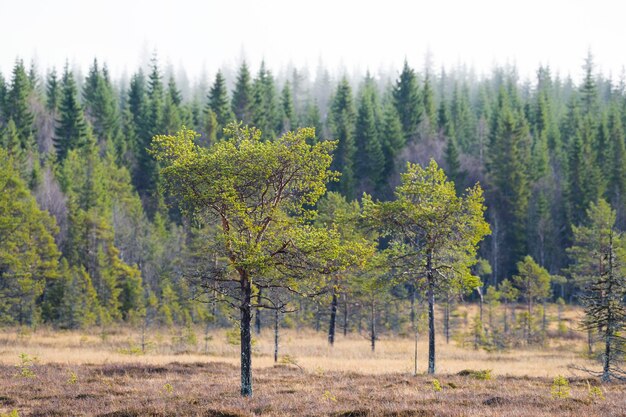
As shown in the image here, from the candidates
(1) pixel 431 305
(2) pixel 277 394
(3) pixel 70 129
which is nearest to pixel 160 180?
(1) pixel 431 305

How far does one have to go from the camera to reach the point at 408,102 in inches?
3533

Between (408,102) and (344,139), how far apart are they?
52.2 feet

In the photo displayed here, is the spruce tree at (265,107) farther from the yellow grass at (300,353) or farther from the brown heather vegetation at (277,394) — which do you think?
the brown heather vegetation at (277,394)

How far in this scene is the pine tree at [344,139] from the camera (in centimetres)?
7469

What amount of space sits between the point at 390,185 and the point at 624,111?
163 feet

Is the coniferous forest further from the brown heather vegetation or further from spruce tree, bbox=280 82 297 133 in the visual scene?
the brown heather vegetation

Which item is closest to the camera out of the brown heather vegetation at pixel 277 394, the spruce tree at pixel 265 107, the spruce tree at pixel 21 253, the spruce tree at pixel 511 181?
the brown heather vegetation at pixel 277 394

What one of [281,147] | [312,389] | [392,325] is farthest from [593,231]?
[281,147]

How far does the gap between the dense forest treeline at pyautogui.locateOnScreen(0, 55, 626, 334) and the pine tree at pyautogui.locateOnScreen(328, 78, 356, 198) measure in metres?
0.26

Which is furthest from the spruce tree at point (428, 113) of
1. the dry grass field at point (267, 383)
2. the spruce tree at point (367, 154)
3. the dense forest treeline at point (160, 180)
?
the dry grass field at point (267, 383)

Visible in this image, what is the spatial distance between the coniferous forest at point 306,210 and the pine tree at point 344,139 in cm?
26

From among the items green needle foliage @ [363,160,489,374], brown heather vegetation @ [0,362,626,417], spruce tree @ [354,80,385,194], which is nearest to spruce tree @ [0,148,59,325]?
brown heather vegetation @ [0,362,626,417]

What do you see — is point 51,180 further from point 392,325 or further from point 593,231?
point 593,231

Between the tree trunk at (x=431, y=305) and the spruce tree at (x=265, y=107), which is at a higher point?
the spruce tree at (x=265, y=107)
